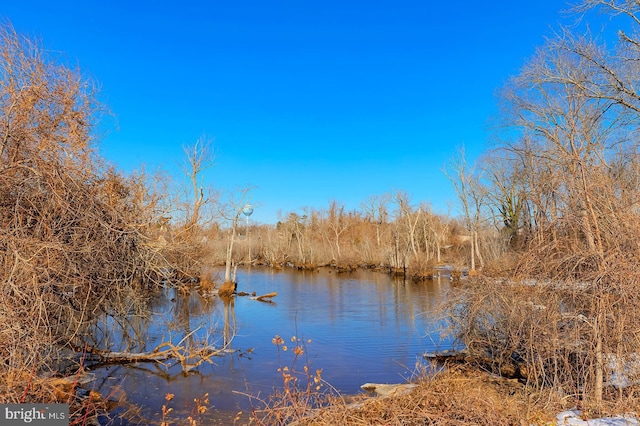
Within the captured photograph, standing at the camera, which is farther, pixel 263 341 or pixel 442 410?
pixel 263 341

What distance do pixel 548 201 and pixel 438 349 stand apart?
24.8 ft

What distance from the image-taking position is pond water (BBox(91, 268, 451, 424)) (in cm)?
984

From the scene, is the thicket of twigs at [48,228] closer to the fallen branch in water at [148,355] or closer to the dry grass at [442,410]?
the fallen branch in water at [148,355]

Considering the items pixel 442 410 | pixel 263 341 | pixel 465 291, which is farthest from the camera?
pixel 263 341

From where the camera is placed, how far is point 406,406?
21.3 feet

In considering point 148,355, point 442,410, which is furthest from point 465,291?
point 148,355

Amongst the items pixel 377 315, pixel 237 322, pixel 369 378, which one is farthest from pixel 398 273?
pixel 369 378

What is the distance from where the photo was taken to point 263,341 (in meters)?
14.7

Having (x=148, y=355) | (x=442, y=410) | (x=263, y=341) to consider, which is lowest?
(x=263, y=341)

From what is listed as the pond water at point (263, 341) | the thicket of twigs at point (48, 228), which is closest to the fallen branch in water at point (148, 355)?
the pond water at point (263, 341)

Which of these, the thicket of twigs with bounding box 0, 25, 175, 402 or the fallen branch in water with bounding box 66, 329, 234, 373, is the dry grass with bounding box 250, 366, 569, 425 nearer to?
the thicket of twigs with bounding box 0, 25, 175, 402


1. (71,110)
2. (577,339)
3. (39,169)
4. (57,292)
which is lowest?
(577,339)

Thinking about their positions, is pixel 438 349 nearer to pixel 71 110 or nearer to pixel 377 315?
pixel 377 315

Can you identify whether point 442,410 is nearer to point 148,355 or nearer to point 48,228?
point 48,228
